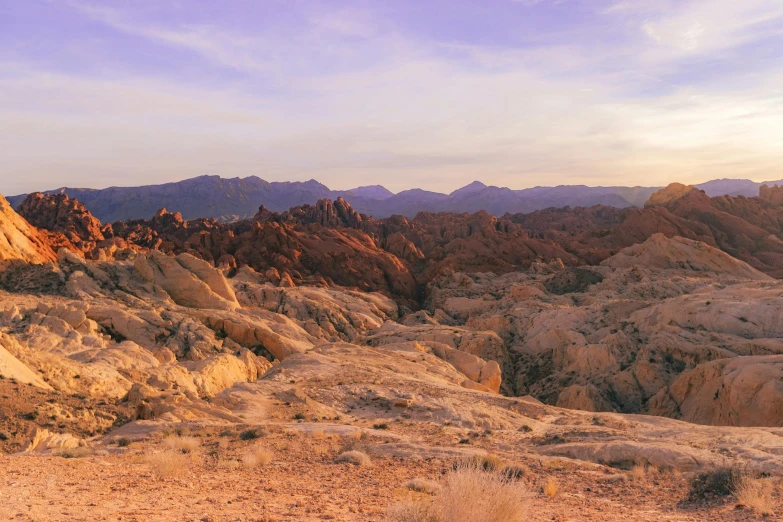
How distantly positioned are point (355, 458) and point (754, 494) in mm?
6353

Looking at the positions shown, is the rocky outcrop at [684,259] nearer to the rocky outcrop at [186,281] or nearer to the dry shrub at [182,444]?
the rocky outcrop at [186,281]

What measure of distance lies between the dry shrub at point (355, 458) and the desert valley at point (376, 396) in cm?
6

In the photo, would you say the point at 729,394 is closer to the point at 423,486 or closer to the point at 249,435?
the point at 249,435

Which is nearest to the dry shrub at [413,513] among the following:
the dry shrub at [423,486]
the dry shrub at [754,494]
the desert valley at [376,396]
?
the desert valley at [376,396]

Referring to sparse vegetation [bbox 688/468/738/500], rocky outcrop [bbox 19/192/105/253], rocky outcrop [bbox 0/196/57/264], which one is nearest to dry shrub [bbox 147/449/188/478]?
sparse vegetation [bbox 688/468/738/500]

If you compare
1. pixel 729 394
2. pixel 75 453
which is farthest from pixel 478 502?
pixel 729 394

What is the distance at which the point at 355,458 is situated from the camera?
1099cm

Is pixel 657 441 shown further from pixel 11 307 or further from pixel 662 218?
pixel 662 218

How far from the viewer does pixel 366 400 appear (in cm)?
2025

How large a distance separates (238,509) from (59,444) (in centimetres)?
688

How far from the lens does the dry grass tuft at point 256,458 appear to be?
→ 10.4 m

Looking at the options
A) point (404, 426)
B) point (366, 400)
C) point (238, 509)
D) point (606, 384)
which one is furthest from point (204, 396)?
point (606, 384)

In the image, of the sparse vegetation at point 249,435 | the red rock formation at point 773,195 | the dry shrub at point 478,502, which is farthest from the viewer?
the red rock formation at point 773,195

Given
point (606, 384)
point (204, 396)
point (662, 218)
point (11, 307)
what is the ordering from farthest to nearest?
point (662, 218) < point (606, 384) < point (11, 307) < point (204, 396)
